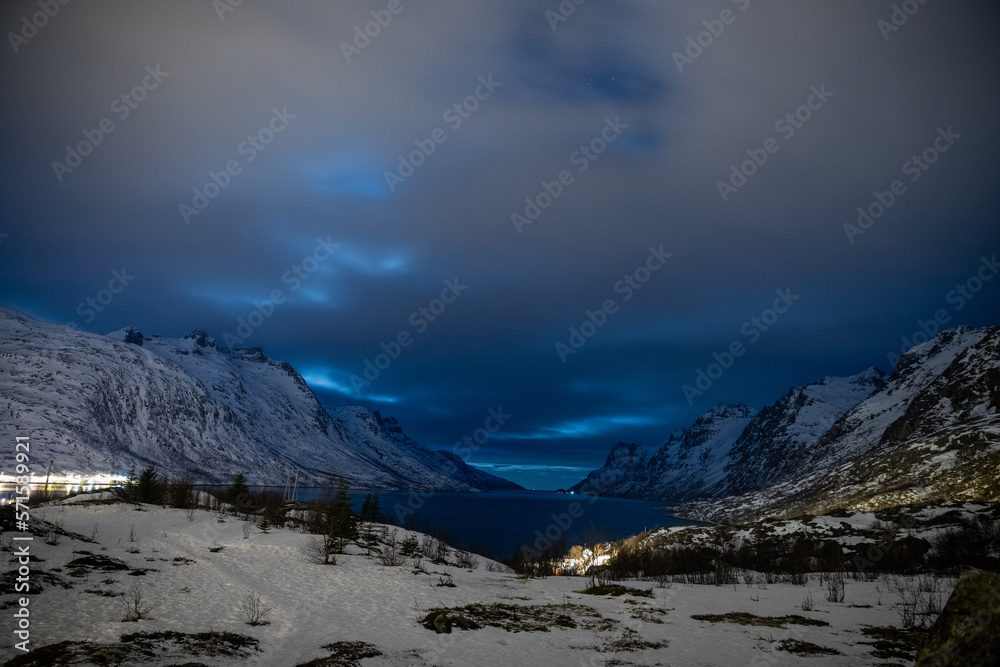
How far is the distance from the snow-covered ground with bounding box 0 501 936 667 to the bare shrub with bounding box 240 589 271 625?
303 millimetres

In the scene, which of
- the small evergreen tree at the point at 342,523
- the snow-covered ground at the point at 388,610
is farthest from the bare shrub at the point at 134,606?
the small evergreen tree at the point at 342,523

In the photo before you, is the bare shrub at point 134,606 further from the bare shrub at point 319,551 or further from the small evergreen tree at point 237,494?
the small evergreen tree at point 237,494

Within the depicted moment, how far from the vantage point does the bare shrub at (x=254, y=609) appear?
14777 millimetres

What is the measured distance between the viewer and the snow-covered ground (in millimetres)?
12148

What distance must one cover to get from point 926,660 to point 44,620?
59.3 ft

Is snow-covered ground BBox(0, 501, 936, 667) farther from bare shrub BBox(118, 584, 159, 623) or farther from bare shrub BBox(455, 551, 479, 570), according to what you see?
bare shrub BBox(455, 551, 479, 570)

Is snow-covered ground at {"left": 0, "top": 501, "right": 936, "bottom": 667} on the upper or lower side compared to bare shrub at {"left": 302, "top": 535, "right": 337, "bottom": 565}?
upper

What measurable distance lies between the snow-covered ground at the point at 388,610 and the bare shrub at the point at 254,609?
0.30 meters

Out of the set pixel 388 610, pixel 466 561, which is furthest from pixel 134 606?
pixel 466 561

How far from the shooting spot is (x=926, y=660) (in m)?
6.34

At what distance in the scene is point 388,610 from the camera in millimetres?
17672

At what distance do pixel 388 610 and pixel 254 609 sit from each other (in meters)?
4.52
